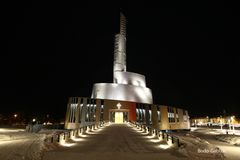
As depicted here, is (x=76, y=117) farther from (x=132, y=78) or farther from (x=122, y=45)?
(x=122, y=45)

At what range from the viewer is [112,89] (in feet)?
178

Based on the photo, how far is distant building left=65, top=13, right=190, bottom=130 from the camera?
44.9 m

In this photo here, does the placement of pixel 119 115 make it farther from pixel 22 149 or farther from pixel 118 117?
pixel 22 149

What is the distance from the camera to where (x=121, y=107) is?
45906 millimetres

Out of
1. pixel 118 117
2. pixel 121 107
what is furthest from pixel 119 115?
pixel 121 107

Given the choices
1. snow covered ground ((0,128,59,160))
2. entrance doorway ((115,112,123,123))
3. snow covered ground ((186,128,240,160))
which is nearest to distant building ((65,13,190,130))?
entrance doorway ((115,112,123,123))

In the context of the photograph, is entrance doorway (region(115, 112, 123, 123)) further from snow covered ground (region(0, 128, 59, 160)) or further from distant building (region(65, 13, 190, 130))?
snow covered ground (region(0, 128, 59, 160))

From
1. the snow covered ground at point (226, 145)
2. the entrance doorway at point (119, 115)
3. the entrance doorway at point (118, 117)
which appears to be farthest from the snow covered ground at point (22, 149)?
the entrance doorway at point (118, 117)

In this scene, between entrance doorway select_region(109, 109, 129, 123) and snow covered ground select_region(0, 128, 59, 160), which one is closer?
snow covered ground select_region(0, 128, 59, 160)

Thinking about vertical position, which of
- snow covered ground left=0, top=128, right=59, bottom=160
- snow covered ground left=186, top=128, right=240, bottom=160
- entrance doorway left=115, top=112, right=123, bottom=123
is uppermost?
entrance doorway left=115, top=112, right=123, bottom=123

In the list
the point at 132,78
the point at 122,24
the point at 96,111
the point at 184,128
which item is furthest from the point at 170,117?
the point at 122,24

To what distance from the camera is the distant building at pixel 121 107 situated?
1768 inches

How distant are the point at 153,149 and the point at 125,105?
35681 millimetres

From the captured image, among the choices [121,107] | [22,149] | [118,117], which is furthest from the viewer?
[121,107]
